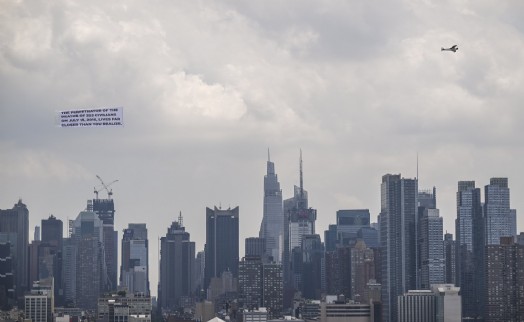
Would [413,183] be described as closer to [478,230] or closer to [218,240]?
[478,230]

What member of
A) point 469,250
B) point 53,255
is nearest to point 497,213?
point 469,250

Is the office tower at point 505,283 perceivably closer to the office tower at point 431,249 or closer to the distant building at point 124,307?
the office tower at point 431,249

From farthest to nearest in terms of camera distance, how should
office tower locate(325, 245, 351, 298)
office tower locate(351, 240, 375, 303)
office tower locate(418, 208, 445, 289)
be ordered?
office tower locate(325, 245, 351, 298), office tower locate(418, 208, 445, 289), office tower locate(351, 240, 375, 303)

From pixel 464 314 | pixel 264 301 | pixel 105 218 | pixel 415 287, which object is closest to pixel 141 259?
pixel 105 218

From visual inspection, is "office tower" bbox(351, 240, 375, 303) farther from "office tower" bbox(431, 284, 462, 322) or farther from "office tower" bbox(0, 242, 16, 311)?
"office tower" bbox(0, 242, 16, 311)

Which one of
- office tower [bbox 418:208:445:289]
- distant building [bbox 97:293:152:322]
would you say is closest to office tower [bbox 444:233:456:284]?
office tower [bbox 418:208:445:289]

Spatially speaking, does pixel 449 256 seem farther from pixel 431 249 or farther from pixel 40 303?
pixel 40 303
